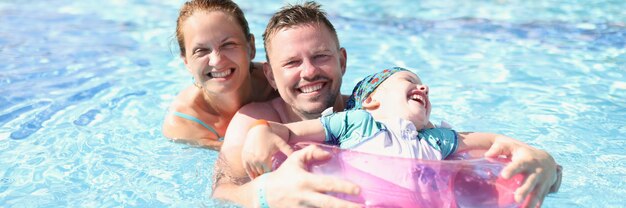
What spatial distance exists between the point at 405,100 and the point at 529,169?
26.9 inches

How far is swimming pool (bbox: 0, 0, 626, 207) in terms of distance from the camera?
4.49m

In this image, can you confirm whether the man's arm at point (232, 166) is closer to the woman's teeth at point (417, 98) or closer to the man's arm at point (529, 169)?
the woman's teeth at point (417, 98)

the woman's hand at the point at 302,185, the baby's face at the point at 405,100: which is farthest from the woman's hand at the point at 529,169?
the woman's hand at the point at 302,185

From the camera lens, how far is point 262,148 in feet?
9.52

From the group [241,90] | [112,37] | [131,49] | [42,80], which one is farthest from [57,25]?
[241,90]

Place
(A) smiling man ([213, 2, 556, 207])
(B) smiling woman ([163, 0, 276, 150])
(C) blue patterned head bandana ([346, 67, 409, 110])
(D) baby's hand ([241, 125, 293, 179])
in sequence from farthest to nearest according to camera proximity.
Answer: (B) smiling woman ([163, 0, 276, 150]) → (A) smiling man ([213, 2, 556, 207]) → (C) blue patterned head bandana ([346, 67, 409, 110]) → (D) baby's hand ([241, 125, 293, 179])

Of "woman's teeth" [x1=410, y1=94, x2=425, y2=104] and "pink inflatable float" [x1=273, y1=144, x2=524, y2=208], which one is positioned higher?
"woman's teeth" [x1=410, y1=94, x2=425, y2=104]

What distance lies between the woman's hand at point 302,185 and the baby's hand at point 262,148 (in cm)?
7

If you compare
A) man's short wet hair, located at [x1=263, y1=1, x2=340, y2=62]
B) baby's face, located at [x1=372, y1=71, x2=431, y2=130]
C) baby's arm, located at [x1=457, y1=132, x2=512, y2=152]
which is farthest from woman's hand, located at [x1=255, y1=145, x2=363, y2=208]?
man's short wet hair, located at [x1=263, y1=1, x2=340, y2=62]

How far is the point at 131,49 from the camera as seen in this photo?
8484 millimetres

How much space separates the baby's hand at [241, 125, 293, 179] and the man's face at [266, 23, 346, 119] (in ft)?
2.47

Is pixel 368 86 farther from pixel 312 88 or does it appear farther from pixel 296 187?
pixel 296 187

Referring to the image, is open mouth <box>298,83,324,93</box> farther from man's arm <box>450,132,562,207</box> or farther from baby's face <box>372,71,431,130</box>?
man's arm <box>450,132,562,207</box>

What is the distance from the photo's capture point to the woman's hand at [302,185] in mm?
2637
